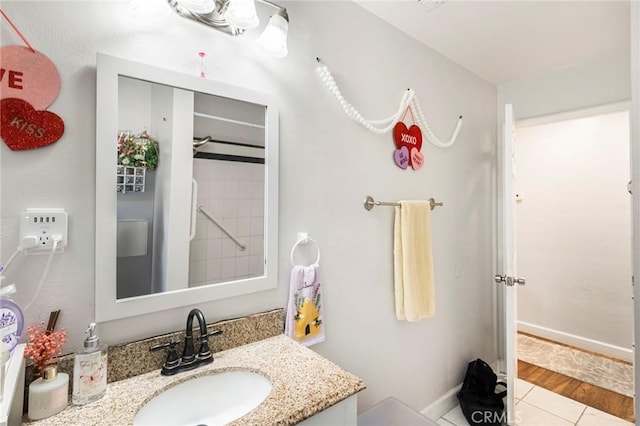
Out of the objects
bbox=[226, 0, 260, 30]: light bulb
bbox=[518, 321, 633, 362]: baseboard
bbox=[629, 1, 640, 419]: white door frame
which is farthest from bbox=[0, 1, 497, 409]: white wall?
bbox=[518, 321, 633, 362]: baseboard

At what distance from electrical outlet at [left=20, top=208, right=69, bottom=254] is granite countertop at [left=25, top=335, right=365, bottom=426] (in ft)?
1.37

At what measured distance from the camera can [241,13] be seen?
40.2 inches

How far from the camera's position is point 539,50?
6.75ft

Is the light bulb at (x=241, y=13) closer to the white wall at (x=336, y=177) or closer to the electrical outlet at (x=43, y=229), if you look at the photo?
the white wall at (x=336, y=177)

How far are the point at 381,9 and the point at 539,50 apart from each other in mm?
1207

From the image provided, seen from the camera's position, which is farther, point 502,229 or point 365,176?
point 502,229

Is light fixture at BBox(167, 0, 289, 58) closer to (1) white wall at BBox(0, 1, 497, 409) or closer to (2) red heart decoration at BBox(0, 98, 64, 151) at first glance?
(1) white wall at BBox(0, 1, 497, 409)

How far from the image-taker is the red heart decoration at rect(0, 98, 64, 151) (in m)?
0.78

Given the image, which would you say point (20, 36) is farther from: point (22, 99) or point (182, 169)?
point (182, 169)

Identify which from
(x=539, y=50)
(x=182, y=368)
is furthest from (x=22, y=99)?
(x=539, y=50)

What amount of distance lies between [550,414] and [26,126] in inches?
122

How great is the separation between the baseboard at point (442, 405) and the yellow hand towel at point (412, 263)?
679 mm

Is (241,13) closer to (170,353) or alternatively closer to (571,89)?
(170,353)

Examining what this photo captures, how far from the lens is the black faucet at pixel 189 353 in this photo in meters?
0.97
